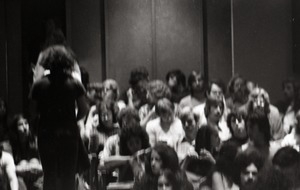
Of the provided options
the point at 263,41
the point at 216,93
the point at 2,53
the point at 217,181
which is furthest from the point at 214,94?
the point at 2,53

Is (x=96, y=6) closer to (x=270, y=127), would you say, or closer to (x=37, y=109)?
(x=37, y=109)

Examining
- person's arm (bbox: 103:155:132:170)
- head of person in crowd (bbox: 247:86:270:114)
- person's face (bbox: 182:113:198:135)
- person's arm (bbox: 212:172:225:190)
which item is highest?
head of person in crowd (bbox: 247:86:270:114)

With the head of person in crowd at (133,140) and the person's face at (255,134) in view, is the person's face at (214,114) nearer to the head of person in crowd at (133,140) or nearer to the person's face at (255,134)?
the person's face at (255,134)

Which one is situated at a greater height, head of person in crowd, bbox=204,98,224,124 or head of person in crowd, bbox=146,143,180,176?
head of person in crowd, bbox=204,98,224,124

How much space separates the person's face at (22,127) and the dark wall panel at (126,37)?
0.61m

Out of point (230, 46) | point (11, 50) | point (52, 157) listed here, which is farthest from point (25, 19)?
point (230, 46)

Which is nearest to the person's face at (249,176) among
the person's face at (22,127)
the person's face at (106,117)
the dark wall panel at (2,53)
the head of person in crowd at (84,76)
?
the person's face at (106,117)

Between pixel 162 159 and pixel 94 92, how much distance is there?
61 cm

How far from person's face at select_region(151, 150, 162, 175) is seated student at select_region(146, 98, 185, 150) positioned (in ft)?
0.21

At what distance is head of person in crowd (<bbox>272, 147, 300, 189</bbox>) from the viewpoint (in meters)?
5.07

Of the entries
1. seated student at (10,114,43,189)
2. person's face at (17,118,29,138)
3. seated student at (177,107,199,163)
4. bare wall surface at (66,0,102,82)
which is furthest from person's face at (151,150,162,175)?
person's face at (17,118,29,138)

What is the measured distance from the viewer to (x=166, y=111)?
5.09m

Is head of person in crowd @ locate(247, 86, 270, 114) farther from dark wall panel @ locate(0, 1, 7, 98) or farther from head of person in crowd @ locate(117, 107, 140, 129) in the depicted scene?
dark wall panel @ locate(0, 1, 7, 98)

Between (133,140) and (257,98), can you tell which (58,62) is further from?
(257,98)
